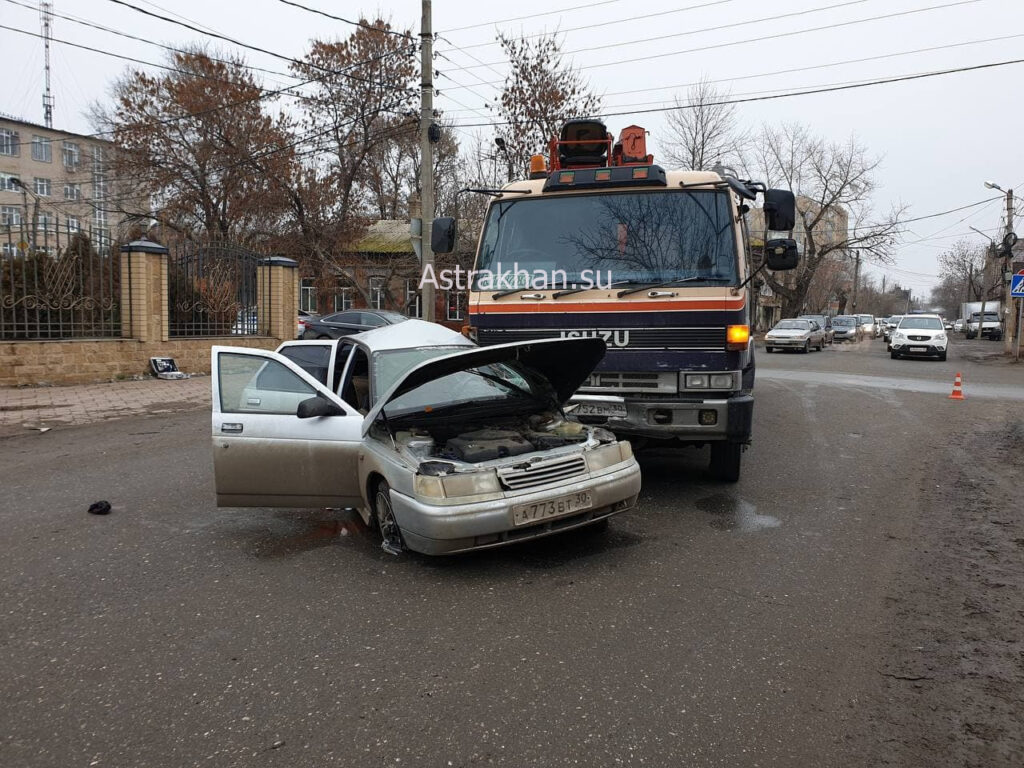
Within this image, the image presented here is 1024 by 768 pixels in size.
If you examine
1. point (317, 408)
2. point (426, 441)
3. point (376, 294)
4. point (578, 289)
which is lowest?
point (426, 441)

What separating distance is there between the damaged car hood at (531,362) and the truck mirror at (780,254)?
2.12 m

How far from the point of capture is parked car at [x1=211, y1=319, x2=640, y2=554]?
4145 mm

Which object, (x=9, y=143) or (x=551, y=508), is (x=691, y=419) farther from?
(x=9, y=143)

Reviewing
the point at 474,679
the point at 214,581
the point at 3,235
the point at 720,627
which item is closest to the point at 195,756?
the point at 474,679

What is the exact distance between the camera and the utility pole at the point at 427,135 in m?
16.0

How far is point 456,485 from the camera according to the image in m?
4.09

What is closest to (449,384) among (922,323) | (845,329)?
(922,323)

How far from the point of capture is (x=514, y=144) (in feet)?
86.6

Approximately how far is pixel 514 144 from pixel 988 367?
1736 cm

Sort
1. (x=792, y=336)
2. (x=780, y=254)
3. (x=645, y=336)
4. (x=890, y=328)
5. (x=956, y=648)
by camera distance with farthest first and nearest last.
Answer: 1. (x=890, y=328)
2. (x=792, y=336)
3. (x=780, y=254)
4. (x=645, y=336)
5. (x=956, y=648)

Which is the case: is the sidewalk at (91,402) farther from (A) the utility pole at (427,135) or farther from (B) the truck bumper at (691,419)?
(B) the truck bumper at (691,419)

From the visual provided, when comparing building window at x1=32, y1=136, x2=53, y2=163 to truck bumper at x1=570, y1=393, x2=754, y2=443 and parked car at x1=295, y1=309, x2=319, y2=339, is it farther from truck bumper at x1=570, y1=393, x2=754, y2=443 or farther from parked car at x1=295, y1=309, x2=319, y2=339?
truck bumper at x1=570, y1=393, x2=754, y2=443

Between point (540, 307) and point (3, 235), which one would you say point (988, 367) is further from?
point (3, 235)

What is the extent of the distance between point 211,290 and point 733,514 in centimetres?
1418
